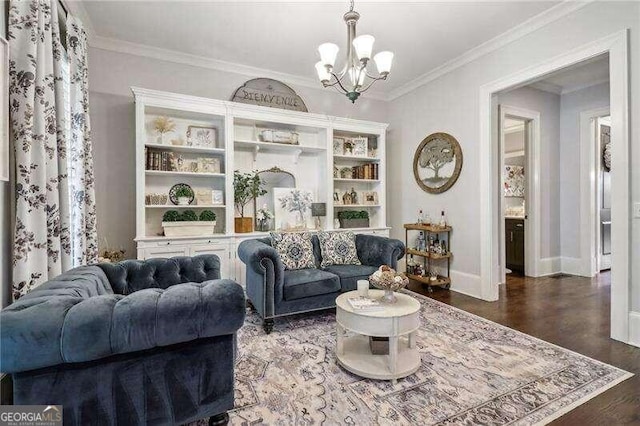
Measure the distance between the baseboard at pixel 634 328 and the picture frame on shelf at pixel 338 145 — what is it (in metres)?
3.52

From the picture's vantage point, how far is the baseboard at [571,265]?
466 centimetres

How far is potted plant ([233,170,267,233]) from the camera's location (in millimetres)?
3789

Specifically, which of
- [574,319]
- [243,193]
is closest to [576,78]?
[574,319]

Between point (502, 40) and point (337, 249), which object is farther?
point (337, 249)

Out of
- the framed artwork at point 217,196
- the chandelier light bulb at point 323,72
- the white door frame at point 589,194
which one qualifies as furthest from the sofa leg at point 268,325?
the white door frame at point 589,194

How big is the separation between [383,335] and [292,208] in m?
2.56

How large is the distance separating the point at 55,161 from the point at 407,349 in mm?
2742

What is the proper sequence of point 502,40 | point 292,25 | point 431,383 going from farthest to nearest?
1. point 502,40
2. point 292,25
3. point 431,383

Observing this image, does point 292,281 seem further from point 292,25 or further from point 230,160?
point 292,25

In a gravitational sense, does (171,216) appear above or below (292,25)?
below

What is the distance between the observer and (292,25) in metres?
3.07

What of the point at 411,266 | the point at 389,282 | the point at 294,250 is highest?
the point at 294,250

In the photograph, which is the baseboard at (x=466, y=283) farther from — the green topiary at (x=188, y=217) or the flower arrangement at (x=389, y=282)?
the green topiary at (x=188, y=217)

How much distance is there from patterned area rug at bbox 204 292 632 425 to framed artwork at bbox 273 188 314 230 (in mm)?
1759
